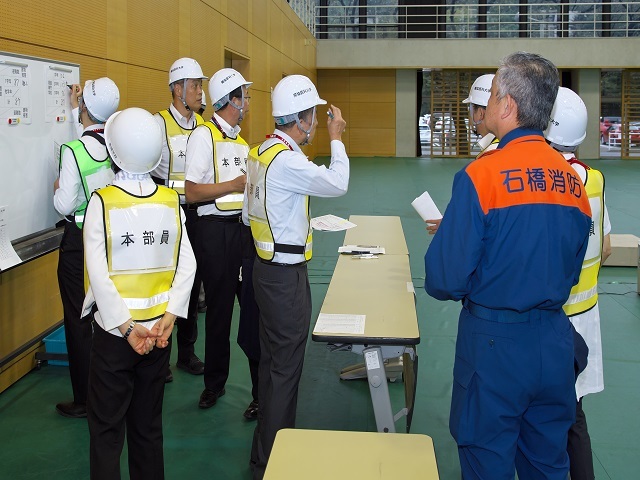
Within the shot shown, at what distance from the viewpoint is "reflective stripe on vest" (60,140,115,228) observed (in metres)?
3.45

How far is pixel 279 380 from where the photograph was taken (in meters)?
3.14

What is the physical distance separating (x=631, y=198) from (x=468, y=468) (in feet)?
37.8

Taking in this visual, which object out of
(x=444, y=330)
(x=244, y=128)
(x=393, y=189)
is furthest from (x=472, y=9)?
(x=444, y=330)

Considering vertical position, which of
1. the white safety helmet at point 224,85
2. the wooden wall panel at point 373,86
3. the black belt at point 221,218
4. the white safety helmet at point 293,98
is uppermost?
the wooden wall panel at point 373,86

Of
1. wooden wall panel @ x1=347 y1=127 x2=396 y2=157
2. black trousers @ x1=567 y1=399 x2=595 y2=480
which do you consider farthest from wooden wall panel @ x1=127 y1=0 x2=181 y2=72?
wooden wall panel @ x1=347 y1=127 x2=396 y2=157

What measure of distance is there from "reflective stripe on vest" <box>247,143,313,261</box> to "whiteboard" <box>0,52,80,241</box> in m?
1.43

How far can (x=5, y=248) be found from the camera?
3.57m

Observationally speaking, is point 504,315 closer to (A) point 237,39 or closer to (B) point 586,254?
(B) point 586,254

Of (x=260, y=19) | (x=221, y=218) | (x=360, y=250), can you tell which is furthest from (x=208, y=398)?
(x=260, y=19)

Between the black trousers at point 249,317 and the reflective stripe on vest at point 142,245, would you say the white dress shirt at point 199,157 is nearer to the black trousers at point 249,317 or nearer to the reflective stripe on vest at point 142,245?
the black trousers at point 249,317

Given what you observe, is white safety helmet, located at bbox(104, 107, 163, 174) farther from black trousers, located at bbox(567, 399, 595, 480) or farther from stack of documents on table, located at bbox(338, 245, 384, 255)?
stack of documents on table, located at bbox(338, 245, 384, 255)

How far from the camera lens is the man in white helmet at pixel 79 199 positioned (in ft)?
11.3

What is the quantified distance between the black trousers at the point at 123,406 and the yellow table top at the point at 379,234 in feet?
7.35

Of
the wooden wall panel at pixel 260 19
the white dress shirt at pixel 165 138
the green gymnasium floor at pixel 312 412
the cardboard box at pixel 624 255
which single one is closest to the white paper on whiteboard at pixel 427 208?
the green gymnasium floor at pixel 312 412
